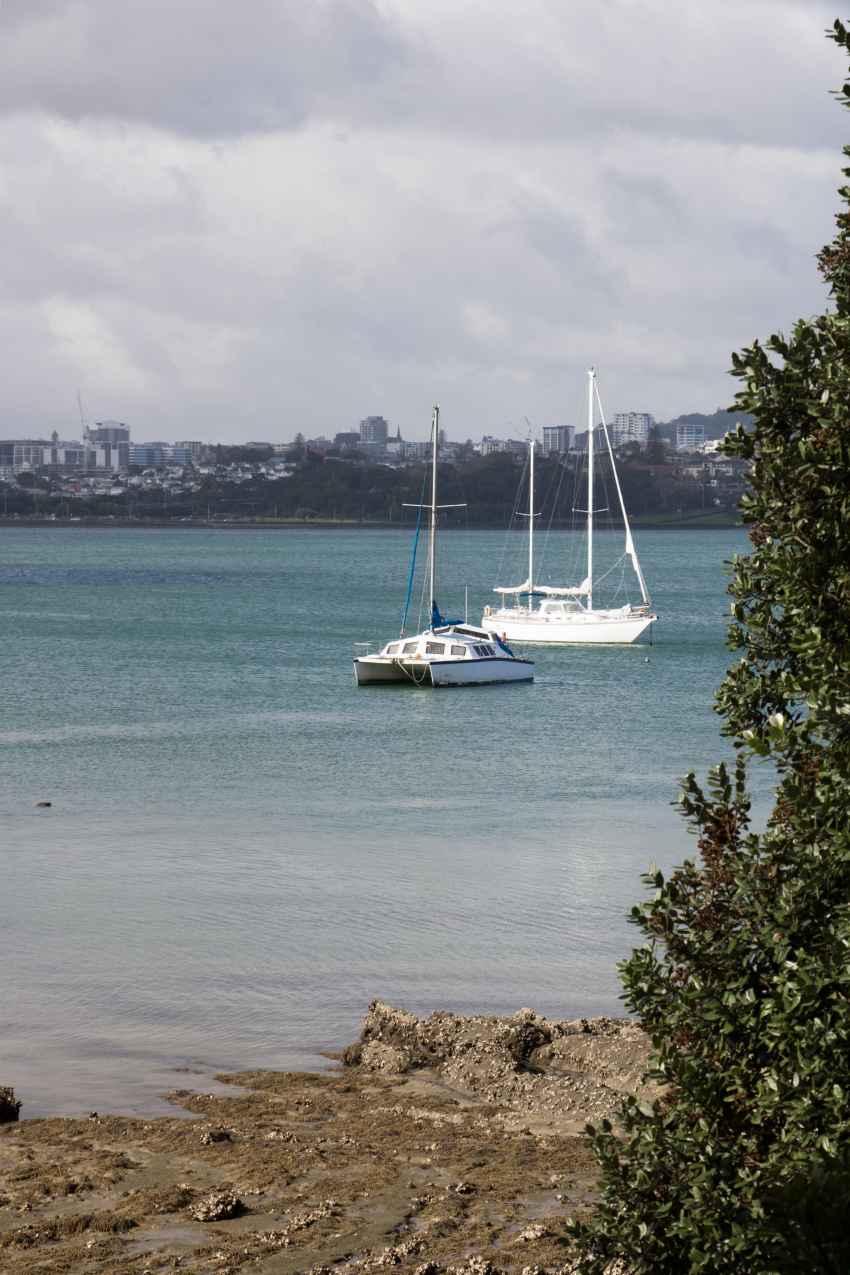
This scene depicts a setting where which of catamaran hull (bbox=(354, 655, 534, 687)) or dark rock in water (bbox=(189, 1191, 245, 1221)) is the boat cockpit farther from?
dark rock in water (bbox=(189, 1191, 245, 1221))

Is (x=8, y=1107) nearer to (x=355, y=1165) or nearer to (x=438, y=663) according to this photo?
(x=355, y=1165)

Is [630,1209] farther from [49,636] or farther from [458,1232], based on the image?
[49,636]

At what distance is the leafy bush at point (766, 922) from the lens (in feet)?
21.0

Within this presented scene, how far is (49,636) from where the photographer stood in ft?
255

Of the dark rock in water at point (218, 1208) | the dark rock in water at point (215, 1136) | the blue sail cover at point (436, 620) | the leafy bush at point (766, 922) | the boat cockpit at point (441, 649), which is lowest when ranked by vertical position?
the boat cockpit at point (441, 649)

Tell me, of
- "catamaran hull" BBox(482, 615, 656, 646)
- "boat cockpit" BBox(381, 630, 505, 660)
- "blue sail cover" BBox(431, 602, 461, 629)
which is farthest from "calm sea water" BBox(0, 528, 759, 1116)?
"blue sail cover" BBox(431, 602, 461, 629)

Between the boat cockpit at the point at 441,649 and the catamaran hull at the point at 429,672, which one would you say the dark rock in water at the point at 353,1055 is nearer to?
the catamaran hull at the point at 429,672

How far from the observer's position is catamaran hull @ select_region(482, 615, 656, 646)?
7081cm

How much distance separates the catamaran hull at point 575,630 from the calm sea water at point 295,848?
3040 mm

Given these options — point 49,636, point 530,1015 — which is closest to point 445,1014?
point 530,1015

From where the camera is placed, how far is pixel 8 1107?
12.6 m

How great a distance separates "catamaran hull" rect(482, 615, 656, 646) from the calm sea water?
3.04m

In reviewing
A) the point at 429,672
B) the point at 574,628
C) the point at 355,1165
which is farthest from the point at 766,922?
the point at 574,628

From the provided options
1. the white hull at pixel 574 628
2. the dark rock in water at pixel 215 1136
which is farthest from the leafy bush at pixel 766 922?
the white hull at pixel 574 628
